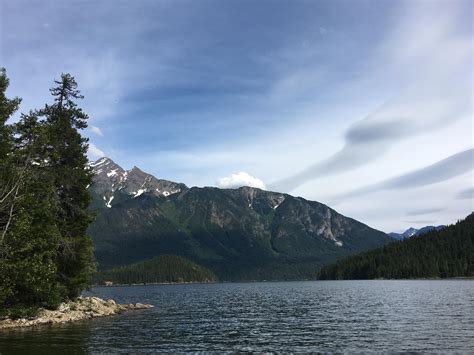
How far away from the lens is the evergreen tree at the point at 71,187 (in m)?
61.9

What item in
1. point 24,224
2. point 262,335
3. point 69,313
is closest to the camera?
point 24,224

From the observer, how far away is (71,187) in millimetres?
64125

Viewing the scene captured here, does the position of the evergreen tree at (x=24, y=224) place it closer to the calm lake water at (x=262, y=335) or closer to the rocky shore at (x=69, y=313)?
the rocky shore at (x=69, y=313)

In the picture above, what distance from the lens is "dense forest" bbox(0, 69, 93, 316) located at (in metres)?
→ 40.2

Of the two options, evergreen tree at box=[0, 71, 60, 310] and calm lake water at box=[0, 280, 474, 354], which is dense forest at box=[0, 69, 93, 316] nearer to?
evergreen tree at box=[0, 71, 60, 310]

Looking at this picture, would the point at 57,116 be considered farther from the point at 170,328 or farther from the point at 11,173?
the point at 170,328

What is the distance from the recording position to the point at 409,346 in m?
35.2

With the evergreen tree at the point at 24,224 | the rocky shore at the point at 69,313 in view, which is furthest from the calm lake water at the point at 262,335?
the evergreen tree at the point at 24,224

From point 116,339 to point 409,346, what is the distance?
2818cm

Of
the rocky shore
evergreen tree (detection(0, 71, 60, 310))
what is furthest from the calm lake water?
evergreen tree (detection(0, 71, 60, 310))

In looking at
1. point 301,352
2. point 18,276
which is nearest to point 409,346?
point 301,352

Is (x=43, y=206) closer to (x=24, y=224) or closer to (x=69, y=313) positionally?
(x=24, y=224)

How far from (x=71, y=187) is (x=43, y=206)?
17.0 m

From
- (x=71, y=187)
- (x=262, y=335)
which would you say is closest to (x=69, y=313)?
(x=71, y=187)
